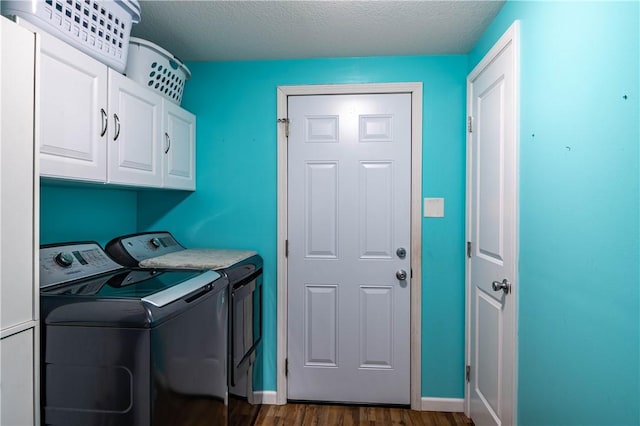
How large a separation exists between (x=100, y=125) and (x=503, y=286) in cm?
187

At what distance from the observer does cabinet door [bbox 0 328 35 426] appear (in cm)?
98

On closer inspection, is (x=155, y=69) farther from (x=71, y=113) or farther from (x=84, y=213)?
(x=84, y=213)

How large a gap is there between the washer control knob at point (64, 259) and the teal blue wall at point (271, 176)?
869 millimetres

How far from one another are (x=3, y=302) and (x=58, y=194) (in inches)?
35.1

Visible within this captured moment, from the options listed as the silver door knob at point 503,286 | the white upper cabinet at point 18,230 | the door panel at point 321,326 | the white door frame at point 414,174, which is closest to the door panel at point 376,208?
the white door frame at point 414,174

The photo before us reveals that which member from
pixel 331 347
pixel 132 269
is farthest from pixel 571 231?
pixel 132 269

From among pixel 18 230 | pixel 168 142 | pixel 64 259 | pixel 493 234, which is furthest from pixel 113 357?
pixel 493 234

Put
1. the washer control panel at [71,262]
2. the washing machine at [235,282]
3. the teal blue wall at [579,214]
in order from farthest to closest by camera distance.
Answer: the washing machine at [235,282], the washer control panel at [71,262], the teal blue wall at [579,214]

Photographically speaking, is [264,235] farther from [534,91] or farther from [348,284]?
[534,91]

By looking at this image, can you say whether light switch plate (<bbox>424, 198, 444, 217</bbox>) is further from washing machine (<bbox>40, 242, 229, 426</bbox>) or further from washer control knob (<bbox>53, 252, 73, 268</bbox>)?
washer control knob (<bbox>53, 252, 73, 268</bbox>)

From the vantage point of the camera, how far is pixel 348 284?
7.51 ft

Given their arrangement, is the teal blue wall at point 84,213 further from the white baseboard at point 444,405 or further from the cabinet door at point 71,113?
the white baseboard at point 444,405

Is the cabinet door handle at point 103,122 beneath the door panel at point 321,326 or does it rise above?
above

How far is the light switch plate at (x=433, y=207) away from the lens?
2.23 meters
